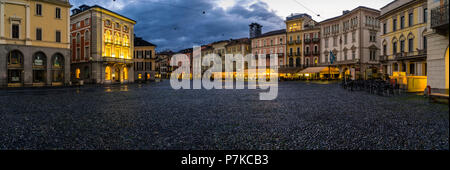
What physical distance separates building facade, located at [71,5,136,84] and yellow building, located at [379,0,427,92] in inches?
1585

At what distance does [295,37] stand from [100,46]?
132ft

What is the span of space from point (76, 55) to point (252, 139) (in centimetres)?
4730

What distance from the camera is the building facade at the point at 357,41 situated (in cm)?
4169

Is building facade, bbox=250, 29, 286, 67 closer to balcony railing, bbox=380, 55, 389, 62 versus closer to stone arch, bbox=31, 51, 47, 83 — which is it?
balcony railing, bbox=380, 55, 389, 62

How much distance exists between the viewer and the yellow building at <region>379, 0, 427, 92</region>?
2500 centimetres

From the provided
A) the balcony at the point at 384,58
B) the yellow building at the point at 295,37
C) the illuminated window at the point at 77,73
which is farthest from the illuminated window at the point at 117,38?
the balcony at the point at 384,58

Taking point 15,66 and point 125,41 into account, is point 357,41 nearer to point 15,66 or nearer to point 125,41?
point 125,41

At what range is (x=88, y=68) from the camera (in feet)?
133

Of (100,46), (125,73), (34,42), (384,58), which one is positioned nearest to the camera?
(34,42)

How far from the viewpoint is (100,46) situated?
130ft

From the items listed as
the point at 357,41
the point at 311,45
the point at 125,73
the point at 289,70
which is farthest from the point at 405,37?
the point at 125,73

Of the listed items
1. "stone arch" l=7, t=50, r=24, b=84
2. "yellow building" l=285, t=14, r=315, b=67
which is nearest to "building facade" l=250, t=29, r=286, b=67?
"yellow building" l=285, t=14, r=315, b=67
